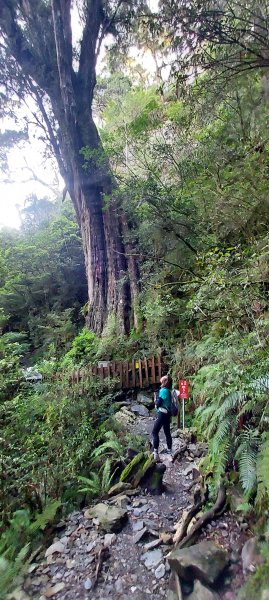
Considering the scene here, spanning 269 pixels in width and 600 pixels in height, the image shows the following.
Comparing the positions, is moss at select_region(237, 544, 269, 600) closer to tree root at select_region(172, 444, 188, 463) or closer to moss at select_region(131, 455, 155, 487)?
moss at select_region(131, 455, 155, 487)

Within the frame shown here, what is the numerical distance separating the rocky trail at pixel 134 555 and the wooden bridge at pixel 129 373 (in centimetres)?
336

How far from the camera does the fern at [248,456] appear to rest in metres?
2.79

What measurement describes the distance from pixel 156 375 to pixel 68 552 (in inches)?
177

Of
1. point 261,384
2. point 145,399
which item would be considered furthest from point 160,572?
point 145,399

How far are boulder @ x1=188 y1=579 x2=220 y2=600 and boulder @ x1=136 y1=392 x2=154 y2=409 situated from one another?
4.97 meters

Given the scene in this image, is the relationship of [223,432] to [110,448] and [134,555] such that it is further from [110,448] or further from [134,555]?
[110,448]

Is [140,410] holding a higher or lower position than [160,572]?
higher

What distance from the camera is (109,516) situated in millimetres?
3758

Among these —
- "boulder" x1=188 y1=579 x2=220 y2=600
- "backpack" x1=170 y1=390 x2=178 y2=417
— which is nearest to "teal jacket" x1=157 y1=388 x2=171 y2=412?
"backpack" x1=170 y1=390 x2=178 y2=417

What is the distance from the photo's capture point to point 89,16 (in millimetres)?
11266

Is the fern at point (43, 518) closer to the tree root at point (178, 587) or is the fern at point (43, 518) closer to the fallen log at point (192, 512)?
the fallen log at point (192, 512)

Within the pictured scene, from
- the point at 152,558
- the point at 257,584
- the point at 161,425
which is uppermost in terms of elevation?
the point at 161,425

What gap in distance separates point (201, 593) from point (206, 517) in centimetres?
78

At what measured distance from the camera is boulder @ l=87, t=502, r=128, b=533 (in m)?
3.63
